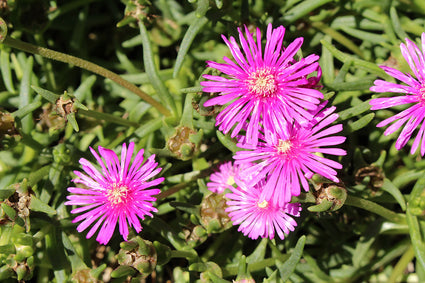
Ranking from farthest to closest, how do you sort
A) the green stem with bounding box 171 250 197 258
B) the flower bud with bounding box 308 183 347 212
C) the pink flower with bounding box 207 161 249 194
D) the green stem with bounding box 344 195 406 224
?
the pink flower with bounding box 207 161 249 194 < the green stem with bounding box 171 250 197 258 < the green stem with bounding box 344 195 406 224 < the flower bud with bounding box 308 183 347 212

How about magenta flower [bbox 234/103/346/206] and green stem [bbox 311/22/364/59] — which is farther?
green stem [bbox 311/22/364/59]

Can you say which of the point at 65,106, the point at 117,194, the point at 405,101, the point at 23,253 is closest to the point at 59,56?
the point at 65,106

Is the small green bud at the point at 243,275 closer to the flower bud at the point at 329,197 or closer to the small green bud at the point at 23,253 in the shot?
the flower bud at the point at 329,197

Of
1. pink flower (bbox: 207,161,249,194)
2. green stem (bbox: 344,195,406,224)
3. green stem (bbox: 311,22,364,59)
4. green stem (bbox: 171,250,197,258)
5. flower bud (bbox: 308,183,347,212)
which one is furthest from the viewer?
green stem (bbox: 311,22,364,59)

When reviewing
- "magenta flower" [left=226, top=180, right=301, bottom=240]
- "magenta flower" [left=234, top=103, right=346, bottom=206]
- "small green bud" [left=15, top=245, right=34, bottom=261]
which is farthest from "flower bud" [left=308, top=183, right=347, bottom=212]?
"small green bud" [left=15, top=245, right=34, bottom=261]

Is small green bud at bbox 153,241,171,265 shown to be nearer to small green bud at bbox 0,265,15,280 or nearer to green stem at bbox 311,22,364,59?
small green bud at bbox 0,265,15,280

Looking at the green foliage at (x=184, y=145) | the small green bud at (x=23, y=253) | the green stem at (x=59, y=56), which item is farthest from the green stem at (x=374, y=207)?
the small green bud at (x=23, y=253)
